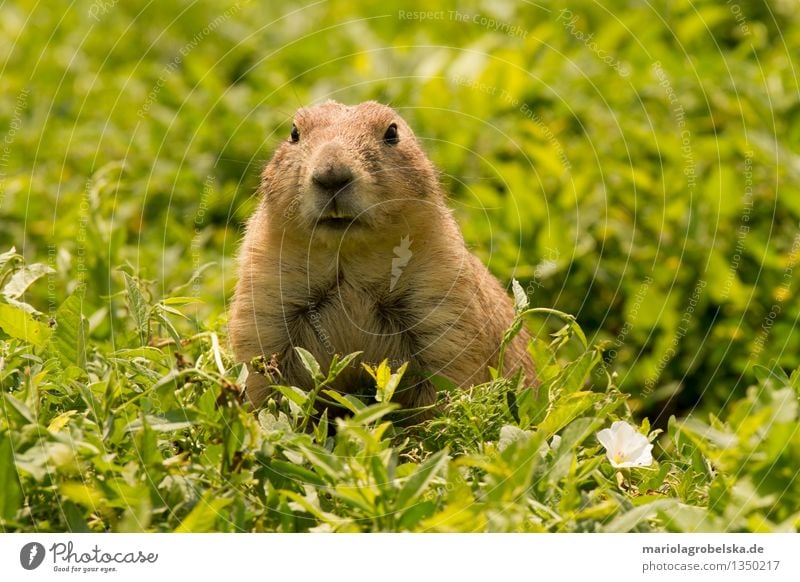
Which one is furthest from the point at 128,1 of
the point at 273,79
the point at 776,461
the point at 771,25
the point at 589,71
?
the point at 776,461

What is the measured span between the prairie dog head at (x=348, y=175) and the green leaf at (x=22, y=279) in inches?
Answer: 49.7

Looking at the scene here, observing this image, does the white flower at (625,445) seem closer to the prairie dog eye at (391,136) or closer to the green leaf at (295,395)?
the green leaf at (295,395)

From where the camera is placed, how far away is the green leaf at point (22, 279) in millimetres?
5164

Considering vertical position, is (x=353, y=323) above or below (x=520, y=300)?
below

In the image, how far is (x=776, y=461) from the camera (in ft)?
13.2

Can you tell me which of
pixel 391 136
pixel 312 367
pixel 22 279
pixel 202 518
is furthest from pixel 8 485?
pixel 391 136

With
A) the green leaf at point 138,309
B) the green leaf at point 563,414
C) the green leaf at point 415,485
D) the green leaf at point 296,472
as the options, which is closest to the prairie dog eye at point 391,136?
the green leaf at point 138,309

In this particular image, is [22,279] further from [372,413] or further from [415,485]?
[415,485]

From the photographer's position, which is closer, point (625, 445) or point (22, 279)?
point (625, 445)

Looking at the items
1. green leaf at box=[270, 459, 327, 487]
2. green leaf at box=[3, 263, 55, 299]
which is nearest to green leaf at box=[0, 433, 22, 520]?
green leaf at box=[270, 459, 327, 487]

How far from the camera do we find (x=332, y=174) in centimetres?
539

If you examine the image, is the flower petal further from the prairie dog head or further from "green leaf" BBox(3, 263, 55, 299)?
"green leaf" BBox(3, 263, 55, 299)

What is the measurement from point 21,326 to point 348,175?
173 cm

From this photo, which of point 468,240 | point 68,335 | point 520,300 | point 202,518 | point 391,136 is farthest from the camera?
point 468,240
